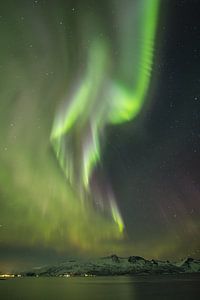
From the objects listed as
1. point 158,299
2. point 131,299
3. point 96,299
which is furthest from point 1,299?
point 158,299

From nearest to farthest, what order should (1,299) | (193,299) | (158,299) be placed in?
(193,299) → (158,299) → (1,299)

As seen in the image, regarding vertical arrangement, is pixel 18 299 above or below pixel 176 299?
above

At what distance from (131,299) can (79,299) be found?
18.3m

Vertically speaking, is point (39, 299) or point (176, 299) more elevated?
point (39, 299)

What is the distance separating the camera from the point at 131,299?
112m

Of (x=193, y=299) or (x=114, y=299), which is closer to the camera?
(x=193, y=299)

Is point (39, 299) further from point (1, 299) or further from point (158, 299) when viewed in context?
point (158, 299)

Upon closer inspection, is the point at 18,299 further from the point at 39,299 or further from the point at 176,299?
the point at 176,299

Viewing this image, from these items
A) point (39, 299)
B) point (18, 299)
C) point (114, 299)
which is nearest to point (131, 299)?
point (114, 299)

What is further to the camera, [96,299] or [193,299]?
[96,299]

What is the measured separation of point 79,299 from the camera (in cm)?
11662

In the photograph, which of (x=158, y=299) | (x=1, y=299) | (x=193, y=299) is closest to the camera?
(x=193, y=299)

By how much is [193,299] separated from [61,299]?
4440cm

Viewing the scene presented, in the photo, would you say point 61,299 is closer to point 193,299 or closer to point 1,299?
point 1,299
